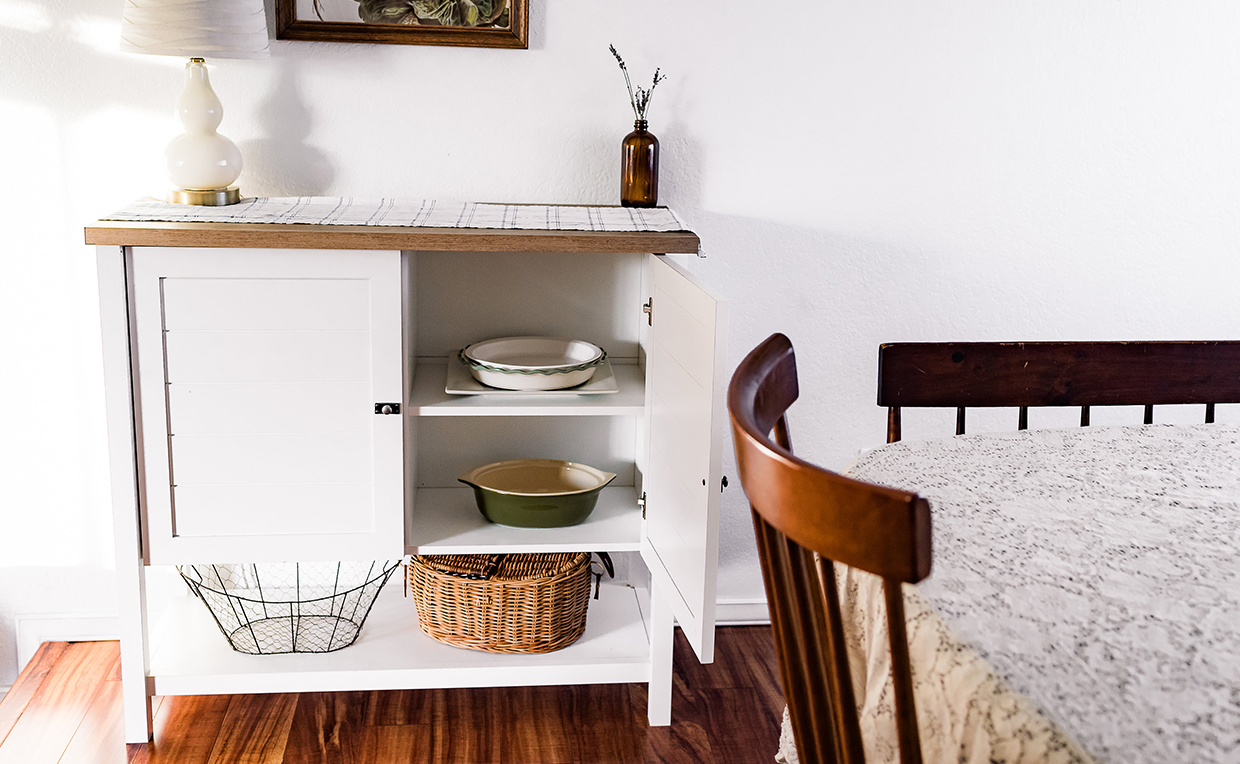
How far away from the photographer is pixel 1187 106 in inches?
84.4

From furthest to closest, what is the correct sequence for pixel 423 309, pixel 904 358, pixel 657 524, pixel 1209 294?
1. pixel 1209 294
2. pixel 423 309
3. pixel 657 524
4. pixel 904 358

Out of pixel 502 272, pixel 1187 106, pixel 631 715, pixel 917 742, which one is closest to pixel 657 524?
pixel 631 715

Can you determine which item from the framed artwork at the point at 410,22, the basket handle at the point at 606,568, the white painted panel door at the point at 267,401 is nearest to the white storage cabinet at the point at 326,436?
the white painted panel door at the point at 267,401

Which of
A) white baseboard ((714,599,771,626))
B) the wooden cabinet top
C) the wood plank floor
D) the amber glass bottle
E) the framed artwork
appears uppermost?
the framed artwork

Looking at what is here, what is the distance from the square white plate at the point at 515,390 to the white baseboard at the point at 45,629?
3.08ft

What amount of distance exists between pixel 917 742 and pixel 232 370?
1351mm

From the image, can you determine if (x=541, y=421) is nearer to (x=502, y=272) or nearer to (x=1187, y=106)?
(x=502, y=272)

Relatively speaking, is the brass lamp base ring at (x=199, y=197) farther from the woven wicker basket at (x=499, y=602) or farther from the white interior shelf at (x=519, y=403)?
the woven wicker basket at (x=499, y=602)

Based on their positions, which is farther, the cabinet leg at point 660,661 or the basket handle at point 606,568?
the basket handle at point 606,568

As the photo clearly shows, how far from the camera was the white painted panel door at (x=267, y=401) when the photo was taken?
160 cm

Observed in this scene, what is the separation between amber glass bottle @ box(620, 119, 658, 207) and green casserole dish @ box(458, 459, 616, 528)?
558 mm

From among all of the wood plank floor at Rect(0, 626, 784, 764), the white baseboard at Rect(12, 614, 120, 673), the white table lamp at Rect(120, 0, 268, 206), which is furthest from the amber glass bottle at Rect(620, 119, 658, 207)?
the white baseboard at Rect(12, 614, 120, 673)

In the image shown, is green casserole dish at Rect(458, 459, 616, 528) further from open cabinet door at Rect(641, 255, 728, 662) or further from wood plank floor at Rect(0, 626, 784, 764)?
wood plank floor at Rect(0, 626, 784, 764)

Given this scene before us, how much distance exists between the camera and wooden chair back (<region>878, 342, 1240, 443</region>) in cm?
126
